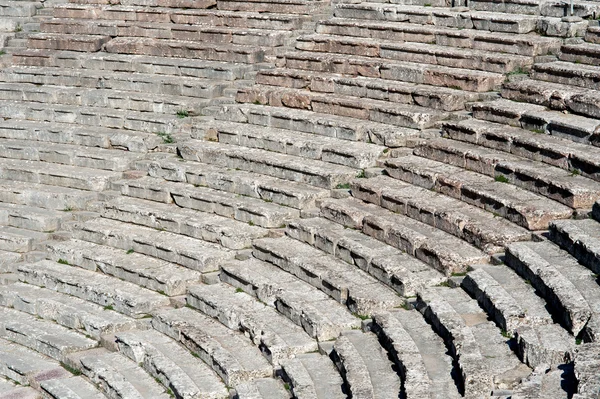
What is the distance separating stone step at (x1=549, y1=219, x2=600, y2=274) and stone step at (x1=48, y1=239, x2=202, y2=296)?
4.32m

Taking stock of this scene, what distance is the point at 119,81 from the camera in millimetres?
18000

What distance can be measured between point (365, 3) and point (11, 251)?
6.42 metres

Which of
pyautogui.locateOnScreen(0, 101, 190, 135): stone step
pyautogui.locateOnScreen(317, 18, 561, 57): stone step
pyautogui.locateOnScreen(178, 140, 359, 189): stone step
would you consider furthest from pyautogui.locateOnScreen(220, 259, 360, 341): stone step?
pyautogui.locateOnScreen(317, 18, 561, 57): stone step

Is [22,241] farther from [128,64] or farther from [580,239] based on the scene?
[580,239]

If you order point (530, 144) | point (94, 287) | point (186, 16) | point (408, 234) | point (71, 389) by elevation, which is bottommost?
point (71, 389)

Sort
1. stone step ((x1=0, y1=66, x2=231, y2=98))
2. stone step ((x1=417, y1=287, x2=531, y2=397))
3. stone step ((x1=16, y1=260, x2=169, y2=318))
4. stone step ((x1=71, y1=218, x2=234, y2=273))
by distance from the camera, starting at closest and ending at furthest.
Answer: stone step ((x1=417, y1=287, x2=531, y2=397)), stone step ((x1=16, y1=260, x2=169, y2=318)), stone step ((x1=71, y1=218, x2=234, y2=273)), stone step ((x1=0, y1=66, x2=231, y2=98))

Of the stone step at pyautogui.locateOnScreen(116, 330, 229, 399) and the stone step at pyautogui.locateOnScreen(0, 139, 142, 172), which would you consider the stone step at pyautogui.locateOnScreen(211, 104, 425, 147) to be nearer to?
the stone step at pyautogui.locateOnScreen(0, 139, 142, 172)

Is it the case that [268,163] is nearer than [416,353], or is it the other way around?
[416,353]

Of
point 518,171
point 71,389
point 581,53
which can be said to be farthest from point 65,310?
point 581,53

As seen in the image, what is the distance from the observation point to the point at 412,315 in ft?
34.5

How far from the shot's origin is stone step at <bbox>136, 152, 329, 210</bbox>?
1362 centimetres

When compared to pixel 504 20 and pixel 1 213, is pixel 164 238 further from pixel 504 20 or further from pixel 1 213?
pixel 504 20

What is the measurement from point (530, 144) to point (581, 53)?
2.17m

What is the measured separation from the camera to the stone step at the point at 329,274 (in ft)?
36.2
